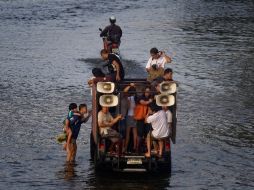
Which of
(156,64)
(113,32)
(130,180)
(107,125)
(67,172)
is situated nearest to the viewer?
(107,125)

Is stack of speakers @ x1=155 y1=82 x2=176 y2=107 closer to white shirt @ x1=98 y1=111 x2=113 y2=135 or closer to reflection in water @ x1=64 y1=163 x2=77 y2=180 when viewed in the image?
white shirt @ x1=98 y1=111 x2=113 y2=135

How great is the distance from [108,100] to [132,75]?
11932mm

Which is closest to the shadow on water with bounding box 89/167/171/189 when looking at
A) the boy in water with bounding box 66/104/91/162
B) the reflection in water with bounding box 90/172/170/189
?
the reflection in water with bounding box 90/172/170/189

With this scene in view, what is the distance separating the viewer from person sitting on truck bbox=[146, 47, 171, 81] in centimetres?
2109

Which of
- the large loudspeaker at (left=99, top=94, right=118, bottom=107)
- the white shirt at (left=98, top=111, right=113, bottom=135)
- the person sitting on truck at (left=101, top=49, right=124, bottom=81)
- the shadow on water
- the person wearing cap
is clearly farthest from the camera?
the person wearing cap

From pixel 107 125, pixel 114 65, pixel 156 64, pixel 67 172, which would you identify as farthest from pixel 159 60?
pixel 67 172

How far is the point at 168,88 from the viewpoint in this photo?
17500mm

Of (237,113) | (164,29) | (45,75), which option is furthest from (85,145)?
(164,29)

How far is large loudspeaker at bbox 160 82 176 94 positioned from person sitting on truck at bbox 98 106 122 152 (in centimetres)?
107

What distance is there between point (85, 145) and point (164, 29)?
23.1m

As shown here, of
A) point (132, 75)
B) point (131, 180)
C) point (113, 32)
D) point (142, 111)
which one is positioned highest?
point (113, 32)

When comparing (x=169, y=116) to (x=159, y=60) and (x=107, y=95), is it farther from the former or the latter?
(x=159, y=60)

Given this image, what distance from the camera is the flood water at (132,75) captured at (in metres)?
18.2

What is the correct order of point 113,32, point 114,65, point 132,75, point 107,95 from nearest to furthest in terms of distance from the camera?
point 107,95 → point 114,65 → point 132,75 → point 113,32
